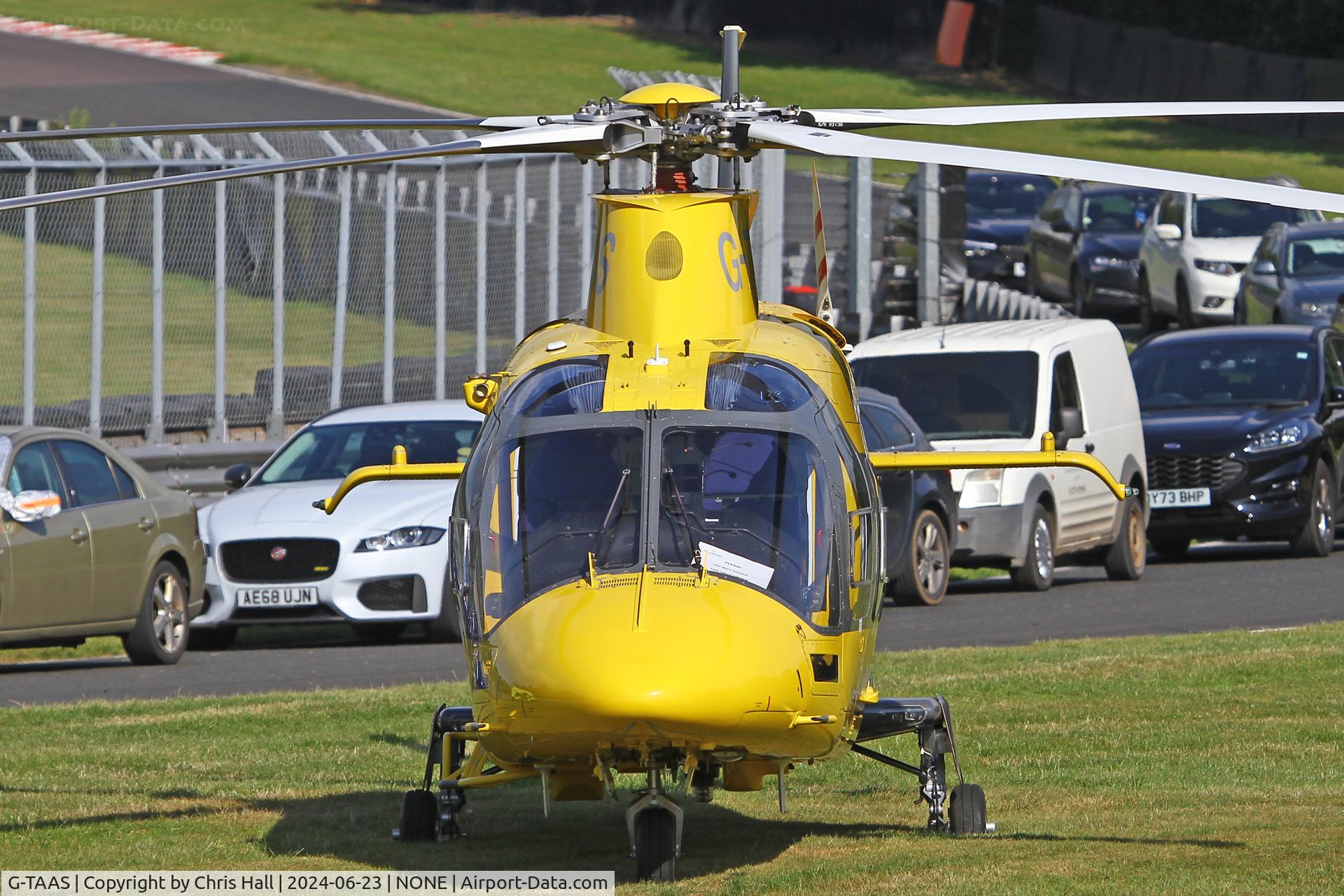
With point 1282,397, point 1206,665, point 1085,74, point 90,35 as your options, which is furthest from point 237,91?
point 1206,665

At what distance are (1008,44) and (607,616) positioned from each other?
63.3 meters

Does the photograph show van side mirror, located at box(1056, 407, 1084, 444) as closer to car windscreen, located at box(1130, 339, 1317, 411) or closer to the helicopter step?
car windscreen, located at box(1130, 339, 1317, 411)

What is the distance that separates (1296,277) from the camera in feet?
89.7

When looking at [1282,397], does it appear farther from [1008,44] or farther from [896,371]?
[1008,44]

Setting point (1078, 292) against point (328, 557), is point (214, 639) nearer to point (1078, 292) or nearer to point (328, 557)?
point (328, 557)

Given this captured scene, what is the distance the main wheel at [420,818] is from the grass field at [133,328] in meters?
11.9

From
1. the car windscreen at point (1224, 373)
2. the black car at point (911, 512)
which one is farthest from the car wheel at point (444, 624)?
the car windscreen at point (1224, 373)

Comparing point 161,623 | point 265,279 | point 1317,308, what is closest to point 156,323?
point 265,279

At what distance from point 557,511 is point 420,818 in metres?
1.59

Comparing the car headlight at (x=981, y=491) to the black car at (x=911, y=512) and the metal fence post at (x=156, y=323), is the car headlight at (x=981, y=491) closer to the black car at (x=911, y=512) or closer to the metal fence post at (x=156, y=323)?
the black car at (x=911, y=512)

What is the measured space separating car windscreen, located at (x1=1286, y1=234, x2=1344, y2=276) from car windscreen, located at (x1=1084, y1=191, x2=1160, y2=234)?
6871mm

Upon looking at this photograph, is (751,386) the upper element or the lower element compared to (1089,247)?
upper

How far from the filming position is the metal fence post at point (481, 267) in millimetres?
23516

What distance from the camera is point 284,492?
663 inches
